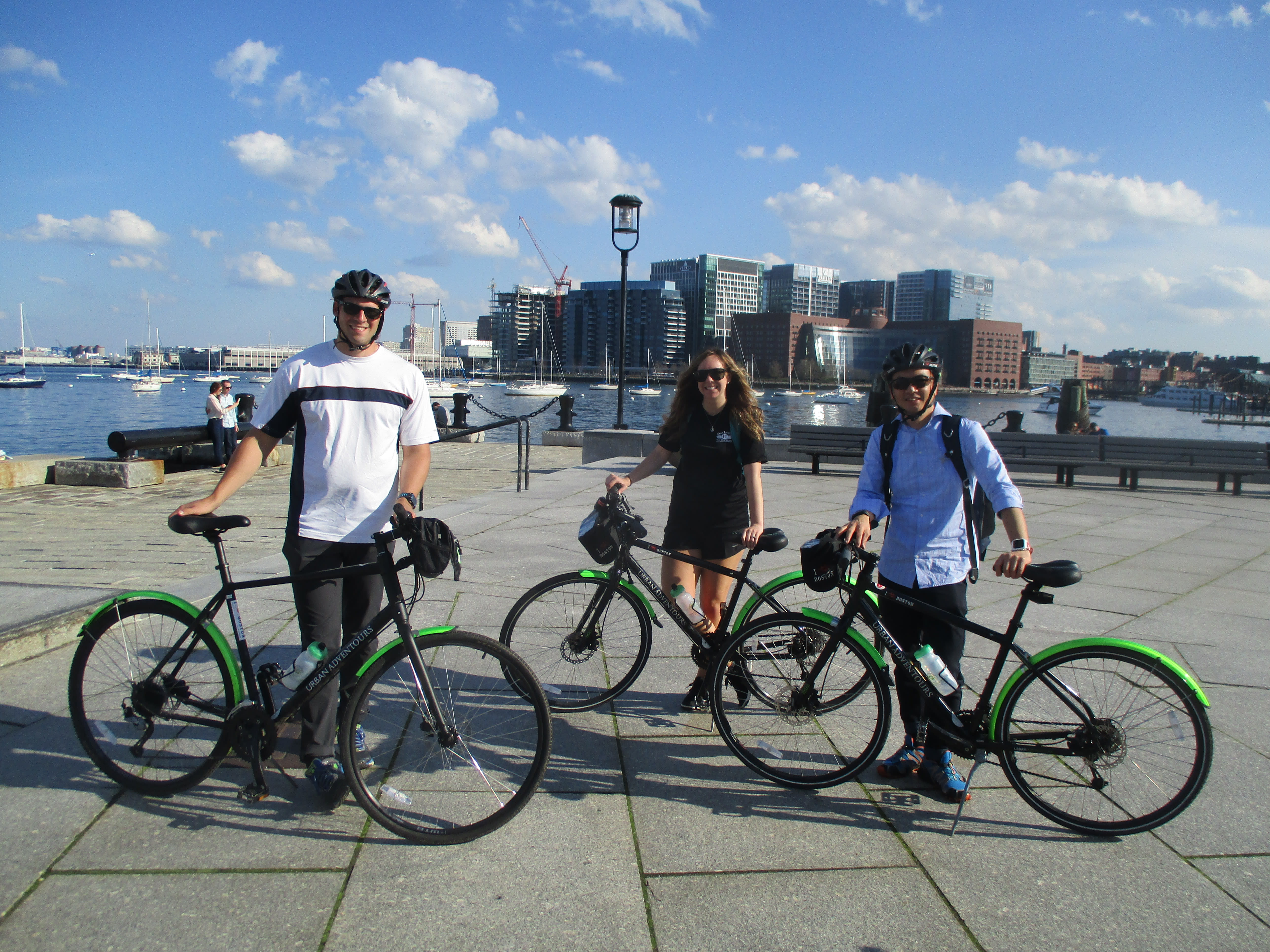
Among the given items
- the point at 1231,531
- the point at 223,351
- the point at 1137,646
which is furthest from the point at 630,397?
the point at 1137,646

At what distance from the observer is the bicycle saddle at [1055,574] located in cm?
267

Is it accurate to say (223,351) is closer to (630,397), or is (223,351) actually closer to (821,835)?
(630,397)

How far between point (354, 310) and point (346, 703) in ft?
4.54

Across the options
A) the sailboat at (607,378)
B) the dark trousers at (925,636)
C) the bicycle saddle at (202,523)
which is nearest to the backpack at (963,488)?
the dark trousers at (925,636)

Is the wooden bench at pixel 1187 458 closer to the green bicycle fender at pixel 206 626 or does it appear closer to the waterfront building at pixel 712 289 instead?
the green bicycle fender at pixel 206 626

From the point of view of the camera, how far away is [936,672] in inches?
116

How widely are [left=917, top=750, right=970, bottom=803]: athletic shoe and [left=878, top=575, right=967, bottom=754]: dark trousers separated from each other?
0.04 meters

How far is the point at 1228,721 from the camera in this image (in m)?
3.72

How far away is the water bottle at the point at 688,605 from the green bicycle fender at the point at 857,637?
62 cm

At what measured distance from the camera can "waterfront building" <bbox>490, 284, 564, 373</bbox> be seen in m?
129

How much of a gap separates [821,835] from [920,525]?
1173mm

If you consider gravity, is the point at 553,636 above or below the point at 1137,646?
below

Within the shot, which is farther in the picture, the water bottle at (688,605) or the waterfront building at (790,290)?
the waterfront building at (790,290)

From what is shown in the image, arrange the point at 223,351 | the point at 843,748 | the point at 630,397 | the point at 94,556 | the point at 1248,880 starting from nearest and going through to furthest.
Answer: the point at 1248,880
the point at 843,748
the point at 94,556
the point at 630,397
the point at 223,351
